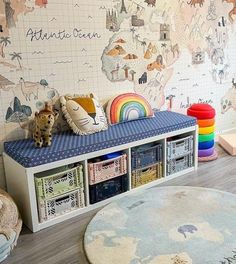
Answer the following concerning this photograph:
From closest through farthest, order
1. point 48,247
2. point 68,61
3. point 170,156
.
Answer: point 48,247, point 68,61, point 170,156

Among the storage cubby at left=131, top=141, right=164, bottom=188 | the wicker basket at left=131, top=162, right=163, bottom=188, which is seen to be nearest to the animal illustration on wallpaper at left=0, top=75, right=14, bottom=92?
the storage cubby at left=131, top=141, right=164, bottom=188

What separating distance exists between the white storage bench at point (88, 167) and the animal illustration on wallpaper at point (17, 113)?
18 cm

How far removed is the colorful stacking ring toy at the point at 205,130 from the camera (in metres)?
3.11

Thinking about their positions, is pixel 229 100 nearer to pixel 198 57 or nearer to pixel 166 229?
pixel 198 57

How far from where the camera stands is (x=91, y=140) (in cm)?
230

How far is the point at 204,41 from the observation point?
3.40 metres

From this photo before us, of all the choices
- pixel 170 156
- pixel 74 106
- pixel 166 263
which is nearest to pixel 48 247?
pixel 166 263

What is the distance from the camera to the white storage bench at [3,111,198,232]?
6.71 ft

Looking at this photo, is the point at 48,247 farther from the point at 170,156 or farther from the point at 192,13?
the point at 192,13

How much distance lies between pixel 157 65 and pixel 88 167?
135 centimetres

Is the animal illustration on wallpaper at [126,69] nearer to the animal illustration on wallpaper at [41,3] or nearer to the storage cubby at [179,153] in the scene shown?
the storage cubby at [179,153]

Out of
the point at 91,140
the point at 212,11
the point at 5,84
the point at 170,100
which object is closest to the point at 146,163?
the point at 91,140

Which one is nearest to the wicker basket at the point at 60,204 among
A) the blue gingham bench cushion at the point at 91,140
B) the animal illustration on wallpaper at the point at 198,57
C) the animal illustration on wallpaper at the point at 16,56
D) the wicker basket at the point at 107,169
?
the wicker basket at the point at 107,169

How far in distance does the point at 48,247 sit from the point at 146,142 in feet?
3.54
